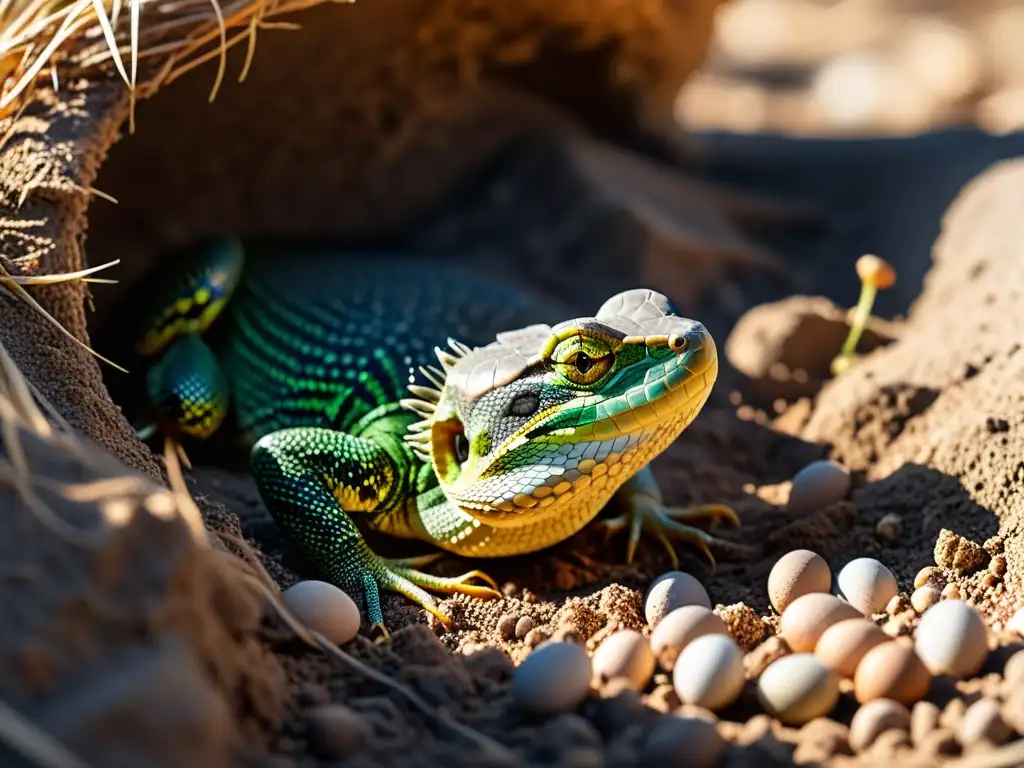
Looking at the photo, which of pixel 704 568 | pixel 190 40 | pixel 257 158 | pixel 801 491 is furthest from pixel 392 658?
pixel 257 158

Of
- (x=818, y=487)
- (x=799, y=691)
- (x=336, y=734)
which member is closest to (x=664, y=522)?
(x=818, y=487)

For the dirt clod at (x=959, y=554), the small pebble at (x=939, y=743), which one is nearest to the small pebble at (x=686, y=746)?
the small pebble at (x=939, y=743)

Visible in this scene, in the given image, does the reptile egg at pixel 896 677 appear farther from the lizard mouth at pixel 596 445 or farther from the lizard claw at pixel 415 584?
the lizard claw at pixel 415 584

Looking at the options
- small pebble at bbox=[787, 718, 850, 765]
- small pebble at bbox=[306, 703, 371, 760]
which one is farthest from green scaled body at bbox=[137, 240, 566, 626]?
small pebble at bbox=[787, 718, 850, 765]

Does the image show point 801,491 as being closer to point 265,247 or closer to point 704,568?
point 704,568

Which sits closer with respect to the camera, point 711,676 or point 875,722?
point 875,722

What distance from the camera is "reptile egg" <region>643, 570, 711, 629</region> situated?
9.30 ft

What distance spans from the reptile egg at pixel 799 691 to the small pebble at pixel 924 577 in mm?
734

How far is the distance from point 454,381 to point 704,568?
3.14 feet

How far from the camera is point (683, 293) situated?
16.2 ft

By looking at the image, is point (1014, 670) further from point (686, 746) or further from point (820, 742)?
point (686, 746)

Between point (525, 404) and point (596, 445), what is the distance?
0.23 metres

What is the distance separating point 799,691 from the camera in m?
2.23

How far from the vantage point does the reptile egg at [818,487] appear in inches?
132
